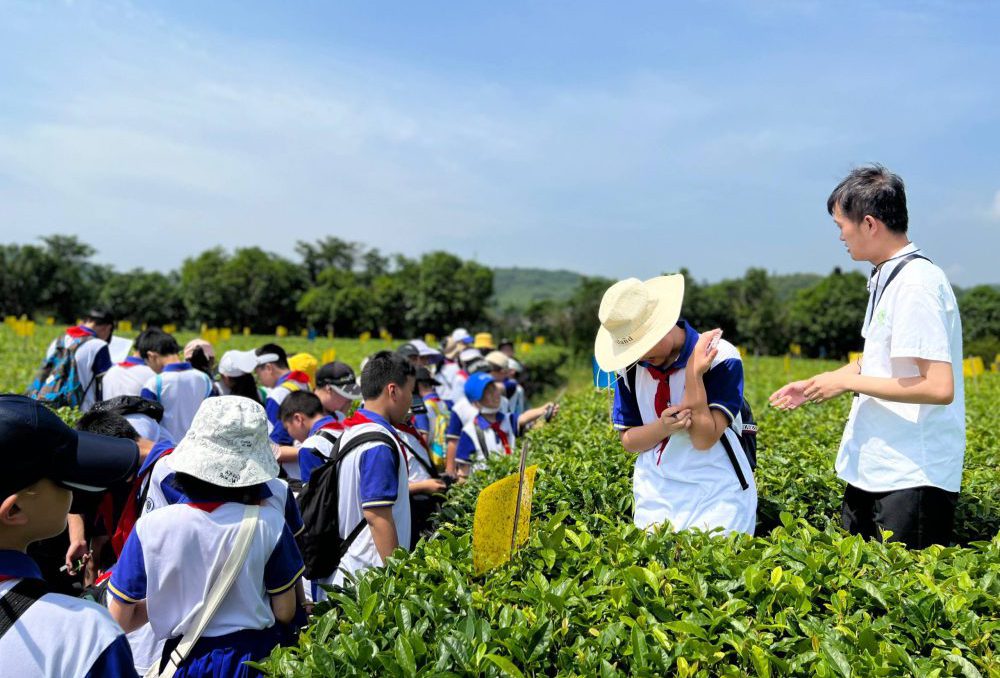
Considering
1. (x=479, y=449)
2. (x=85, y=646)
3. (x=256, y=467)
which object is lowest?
(x=479, y=449)

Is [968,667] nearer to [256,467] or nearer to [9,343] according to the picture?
[256,467]

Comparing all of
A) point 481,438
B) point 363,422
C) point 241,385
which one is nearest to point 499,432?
point 481,438

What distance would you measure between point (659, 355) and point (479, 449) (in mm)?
3843

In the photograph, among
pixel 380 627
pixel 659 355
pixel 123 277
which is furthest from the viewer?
pixel 123 277

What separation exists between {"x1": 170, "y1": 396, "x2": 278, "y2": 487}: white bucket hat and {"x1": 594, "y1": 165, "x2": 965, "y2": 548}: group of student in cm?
138

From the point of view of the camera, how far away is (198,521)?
93.0 inches

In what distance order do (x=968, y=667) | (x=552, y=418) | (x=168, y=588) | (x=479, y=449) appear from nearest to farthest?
1. (x=968, y=667)
2. (x=168, y=588)
3. (x=479, y=449)
4. (x=552, y=418)

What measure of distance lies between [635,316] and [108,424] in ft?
9.35

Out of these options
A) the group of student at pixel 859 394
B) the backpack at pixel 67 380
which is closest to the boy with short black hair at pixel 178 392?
the backpack at pixel 67 380

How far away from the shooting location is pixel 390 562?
257 cm

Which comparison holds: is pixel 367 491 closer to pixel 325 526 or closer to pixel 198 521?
pixel 325 526

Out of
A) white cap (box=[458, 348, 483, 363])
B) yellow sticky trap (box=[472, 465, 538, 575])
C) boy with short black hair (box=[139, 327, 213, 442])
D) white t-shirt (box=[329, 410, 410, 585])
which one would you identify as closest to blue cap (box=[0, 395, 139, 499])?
yellow sticky trap (box=[472, 465, 538, 575])

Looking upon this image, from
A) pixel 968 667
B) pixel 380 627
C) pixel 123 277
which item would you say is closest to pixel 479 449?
pixel 380 627

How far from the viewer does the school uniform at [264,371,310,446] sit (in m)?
5.42
